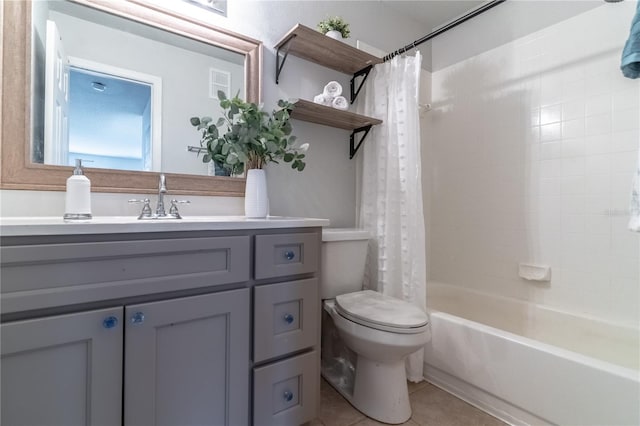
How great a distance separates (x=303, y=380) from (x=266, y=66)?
155cm

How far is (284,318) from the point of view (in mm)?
1118

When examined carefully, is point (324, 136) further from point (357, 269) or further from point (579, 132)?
point (579, 132)

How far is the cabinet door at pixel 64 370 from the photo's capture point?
2.34 feet

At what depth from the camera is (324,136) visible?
6.11 ft

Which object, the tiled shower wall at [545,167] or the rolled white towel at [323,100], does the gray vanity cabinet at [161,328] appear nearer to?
the rolled white towel at [323,100]

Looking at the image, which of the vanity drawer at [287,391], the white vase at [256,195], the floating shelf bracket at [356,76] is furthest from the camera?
the floating shelf bracket at [356,76]

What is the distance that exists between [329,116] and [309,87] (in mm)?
237

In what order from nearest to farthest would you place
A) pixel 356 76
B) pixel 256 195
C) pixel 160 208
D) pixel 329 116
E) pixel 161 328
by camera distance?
pixel 161 328 < pixel 160 208 < pixel 256 195 < pixel 329 116 < pixel 356 76

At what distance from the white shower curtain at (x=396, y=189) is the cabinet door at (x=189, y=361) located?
3.23 ft

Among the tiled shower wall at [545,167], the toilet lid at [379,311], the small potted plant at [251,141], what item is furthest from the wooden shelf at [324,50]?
the toilet lid at [379,311]

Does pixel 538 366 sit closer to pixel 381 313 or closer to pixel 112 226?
pixel 381 313

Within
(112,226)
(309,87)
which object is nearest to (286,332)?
(112,226)

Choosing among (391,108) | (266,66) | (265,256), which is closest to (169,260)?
(265,256)

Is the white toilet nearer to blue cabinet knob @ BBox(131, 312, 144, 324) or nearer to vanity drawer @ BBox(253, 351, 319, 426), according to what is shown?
vanity drawer @ BBox(253, 351, 319, 426)
